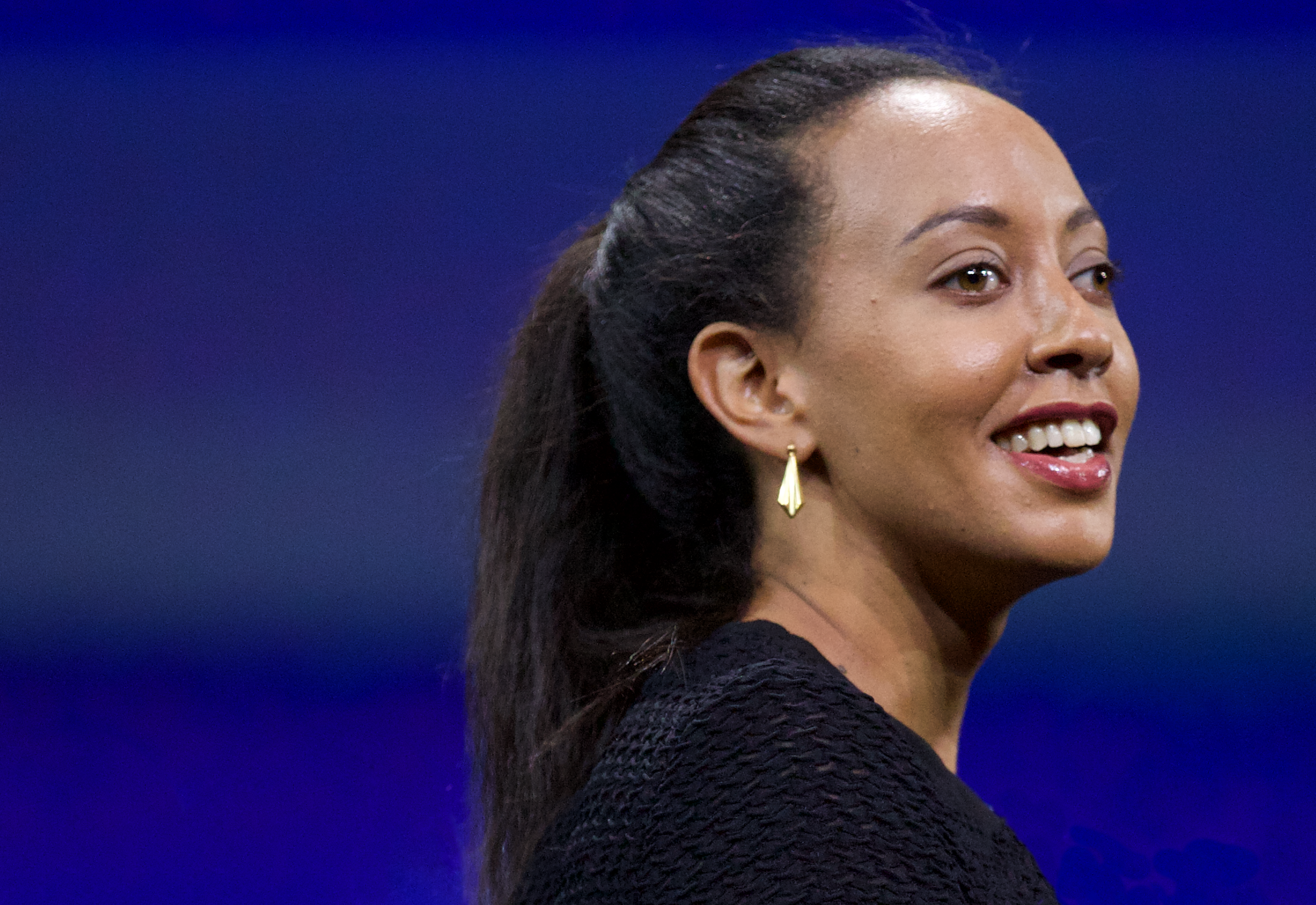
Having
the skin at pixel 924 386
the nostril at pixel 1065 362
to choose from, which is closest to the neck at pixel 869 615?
the skin at pixel 924 386

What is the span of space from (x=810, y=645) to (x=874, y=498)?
0.17 m

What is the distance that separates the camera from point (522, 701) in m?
1.77

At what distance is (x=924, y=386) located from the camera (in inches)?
58.0

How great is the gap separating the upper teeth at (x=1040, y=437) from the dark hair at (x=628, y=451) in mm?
242

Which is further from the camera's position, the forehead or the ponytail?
the ponytail

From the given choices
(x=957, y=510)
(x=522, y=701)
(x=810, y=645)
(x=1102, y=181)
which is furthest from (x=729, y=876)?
(x=1102, y=181)

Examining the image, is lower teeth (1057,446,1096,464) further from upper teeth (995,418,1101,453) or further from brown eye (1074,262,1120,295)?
brown eye (1074,262,1120,295)

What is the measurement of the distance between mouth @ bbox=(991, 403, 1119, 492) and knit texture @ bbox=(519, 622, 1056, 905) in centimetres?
28

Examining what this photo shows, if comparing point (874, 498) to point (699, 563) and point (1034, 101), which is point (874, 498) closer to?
point (699, 563)

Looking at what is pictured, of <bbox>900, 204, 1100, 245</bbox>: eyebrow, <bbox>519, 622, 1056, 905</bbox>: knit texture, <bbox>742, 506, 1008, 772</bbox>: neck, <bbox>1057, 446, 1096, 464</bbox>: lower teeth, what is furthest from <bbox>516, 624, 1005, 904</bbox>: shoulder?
<bbox>900, 204, 1100, 245</bbox>: eyebrow

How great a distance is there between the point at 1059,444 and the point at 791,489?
265mm

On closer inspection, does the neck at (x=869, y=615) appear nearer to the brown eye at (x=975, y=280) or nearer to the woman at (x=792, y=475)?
the woman at (x=792, y=475)

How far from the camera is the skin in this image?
1480mm

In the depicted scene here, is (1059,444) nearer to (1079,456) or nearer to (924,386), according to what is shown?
(1079,456)
